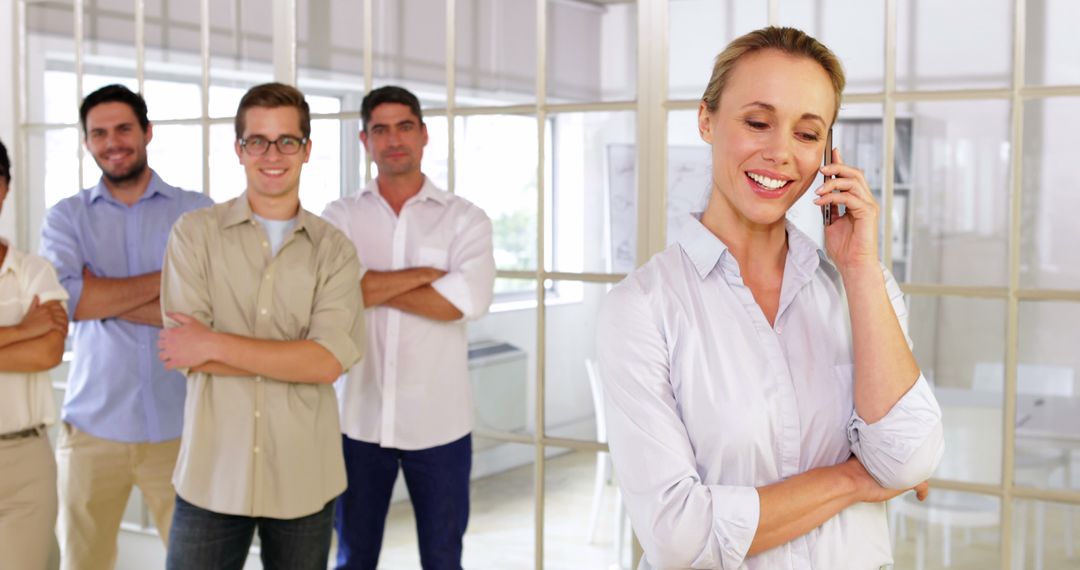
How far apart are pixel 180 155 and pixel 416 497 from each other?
1.88m

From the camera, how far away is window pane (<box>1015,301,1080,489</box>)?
2.89 m

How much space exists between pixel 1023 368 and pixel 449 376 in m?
1.71

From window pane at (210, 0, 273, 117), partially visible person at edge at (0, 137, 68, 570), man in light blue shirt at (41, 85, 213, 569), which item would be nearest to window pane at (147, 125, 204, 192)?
window pane at (210, 0, 273, 117)

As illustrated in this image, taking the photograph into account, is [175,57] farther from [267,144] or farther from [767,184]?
[767,184]

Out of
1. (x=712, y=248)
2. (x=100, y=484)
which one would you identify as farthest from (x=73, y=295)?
(x=712, y=248)

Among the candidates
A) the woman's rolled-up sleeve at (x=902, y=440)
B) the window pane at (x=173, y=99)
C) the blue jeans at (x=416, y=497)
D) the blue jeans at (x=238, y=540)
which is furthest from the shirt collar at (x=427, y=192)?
the woman's rolled-up sleeve at (x=902, y=440)

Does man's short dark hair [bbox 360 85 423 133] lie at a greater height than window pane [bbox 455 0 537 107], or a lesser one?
lesser

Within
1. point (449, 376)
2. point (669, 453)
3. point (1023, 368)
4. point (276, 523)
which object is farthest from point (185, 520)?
point (1023, 368)

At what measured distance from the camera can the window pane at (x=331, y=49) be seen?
3943 mm

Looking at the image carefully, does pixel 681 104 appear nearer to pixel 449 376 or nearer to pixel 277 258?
pixel 449 376

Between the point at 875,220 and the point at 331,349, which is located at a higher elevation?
the point at 875,220

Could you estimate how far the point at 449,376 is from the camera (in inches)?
135

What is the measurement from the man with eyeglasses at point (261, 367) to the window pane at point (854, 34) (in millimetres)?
1535

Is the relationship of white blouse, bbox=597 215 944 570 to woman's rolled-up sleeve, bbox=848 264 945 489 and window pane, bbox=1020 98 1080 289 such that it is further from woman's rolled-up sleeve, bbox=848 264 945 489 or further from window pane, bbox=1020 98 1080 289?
window pane, bbox=1020 98 1080 289
